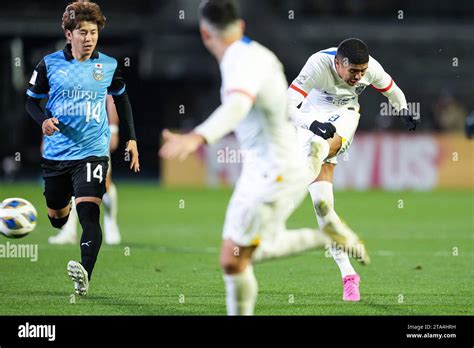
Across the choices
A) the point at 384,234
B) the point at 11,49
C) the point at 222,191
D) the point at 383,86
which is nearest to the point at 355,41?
the point at 383,86

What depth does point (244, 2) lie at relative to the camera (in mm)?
29516

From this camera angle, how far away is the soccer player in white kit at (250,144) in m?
6.18

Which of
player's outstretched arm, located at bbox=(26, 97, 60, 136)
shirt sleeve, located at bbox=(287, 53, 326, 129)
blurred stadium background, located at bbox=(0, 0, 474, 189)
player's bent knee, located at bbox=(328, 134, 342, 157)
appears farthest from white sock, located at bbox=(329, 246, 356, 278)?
blurred stadium background, located at bbox=(0, 0, 474, 189)

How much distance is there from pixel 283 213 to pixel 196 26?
23795 mm

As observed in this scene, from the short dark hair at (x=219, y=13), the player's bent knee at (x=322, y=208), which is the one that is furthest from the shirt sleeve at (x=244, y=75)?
the player's bent knee at (x=322, y=208)

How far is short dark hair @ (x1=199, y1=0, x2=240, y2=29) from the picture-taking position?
6.23m

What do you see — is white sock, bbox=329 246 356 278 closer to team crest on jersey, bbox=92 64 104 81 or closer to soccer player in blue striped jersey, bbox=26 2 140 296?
soccer player in blue striped jersey, bbox=26 2 140 296

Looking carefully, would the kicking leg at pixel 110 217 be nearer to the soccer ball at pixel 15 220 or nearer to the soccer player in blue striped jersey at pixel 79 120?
the soccer player in blue striped jersey at pixel 79 120

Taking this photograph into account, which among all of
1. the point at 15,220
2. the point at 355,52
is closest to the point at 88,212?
the point at 15,220

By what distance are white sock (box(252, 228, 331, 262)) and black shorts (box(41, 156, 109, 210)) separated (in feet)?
7.82

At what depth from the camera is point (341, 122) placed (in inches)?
363

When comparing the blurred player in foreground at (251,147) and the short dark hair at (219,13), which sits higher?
the short dark hair at (219,13)

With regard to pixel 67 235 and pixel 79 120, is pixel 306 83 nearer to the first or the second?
pixel 79 120

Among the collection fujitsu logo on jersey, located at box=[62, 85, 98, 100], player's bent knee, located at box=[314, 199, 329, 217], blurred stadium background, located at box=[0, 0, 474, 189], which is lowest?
player's bent knee, located at box=[314, 199, 329, 217]
